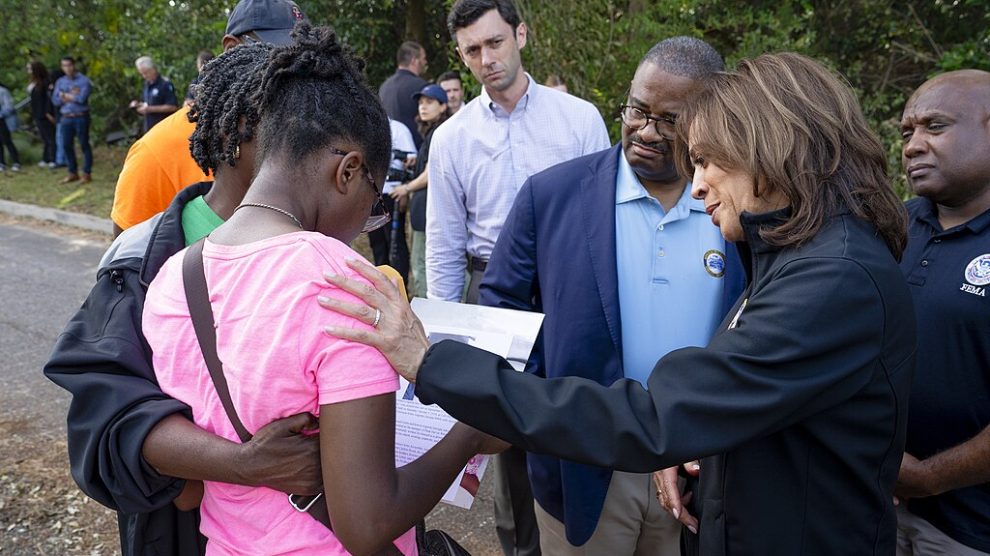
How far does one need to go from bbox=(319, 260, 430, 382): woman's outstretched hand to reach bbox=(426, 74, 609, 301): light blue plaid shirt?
2.03 m

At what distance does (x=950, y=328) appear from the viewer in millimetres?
2199

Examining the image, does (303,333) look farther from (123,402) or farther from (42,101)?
(42,101)

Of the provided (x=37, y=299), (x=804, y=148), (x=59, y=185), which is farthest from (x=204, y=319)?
(x=59, y=185)

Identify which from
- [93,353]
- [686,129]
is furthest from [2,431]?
[686,129]

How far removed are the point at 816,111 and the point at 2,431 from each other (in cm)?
482

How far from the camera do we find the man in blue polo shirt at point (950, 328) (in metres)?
2.16

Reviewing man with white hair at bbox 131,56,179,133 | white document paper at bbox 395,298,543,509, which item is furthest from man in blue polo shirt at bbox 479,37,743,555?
man with white hair at bbox 131,56,179,133

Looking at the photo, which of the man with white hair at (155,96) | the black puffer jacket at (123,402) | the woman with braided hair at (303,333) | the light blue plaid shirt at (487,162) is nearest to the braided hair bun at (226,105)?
the woman with braided hair at (303,333)

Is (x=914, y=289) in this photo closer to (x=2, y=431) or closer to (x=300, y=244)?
(x=300, y=244)

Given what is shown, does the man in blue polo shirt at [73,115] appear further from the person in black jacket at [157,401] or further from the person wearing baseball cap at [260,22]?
the person in black jacket at [157,401]

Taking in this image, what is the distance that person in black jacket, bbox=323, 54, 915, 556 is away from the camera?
149 cm

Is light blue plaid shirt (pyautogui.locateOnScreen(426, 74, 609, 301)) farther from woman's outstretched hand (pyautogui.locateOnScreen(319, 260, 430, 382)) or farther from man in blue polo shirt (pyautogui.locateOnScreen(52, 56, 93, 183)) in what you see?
man in blue polo shirt (pyautogui.locateOnScreen(52, 56, 93, 183))

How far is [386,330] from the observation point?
4.94 feet

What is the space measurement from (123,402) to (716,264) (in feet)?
5.42
